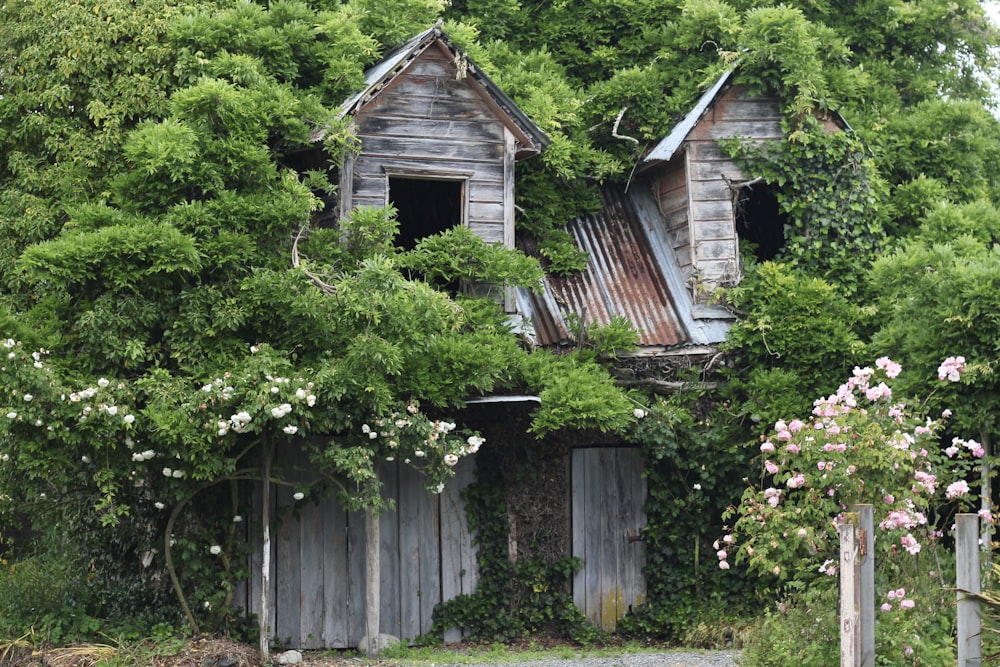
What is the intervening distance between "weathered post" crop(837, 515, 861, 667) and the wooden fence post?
1.86 feet

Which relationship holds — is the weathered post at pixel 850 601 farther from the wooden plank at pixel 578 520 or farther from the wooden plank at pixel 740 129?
the wooden plank at pixel 740 129

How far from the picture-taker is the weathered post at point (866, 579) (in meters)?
7.35

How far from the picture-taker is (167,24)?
12.3 metres

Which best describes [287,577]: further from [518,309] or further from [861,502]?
[861,502]

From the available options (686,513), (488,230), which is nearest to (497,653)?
(686,513)

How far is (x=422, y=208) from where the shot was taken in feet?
52.2

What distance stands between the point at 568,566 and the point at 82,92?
6938mm

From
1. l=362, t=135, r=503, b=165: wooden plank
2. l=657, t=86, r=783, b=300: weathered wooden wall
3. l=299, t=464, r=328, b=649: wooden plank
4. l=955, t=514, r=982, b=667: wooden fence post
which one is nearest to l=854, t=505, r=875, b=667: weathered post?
l=955, t=514, r=982, b=667: wooden fence post

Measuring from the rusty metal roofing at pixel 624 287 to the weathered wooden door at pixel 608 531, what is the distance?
4.50ft

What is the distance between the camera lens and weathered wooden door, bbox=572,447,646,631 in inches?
526

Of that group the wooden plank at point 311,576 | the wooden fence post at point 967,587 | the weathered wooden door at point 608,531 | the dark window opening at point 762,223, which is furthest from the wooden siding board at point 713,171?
the wooden fence post at point 967,587

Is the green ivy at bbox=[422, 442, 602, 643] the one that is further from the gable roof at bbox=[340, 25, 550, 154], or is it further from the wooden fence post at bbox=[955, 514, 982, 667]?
the wooden fence post at bbox=[955, 514, 982, 667]

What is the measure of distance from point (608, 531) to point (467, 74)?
5125 millimetres

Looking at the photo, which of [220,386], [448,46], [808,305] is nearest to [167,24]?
[448,46]
